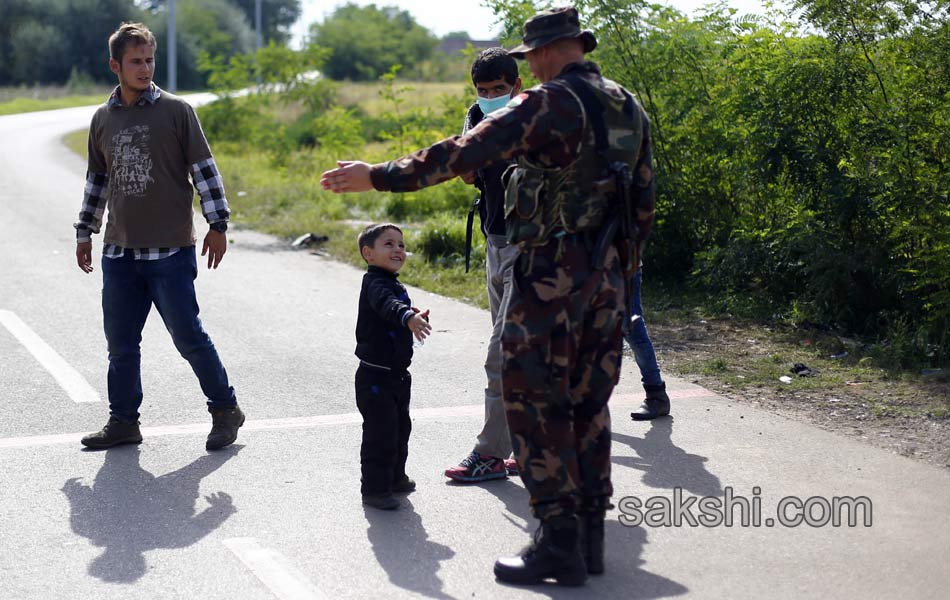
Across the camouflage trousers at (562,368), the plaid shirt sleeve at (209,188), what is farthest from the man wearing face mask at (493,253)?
the plaid shirt sleeve at (209,188)

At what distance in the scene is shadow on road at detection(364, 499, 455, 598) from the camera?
4.27 m

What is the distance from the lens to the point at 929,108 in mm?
7551

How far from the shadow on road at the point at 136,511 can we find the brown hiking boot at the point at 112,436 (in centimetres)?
10

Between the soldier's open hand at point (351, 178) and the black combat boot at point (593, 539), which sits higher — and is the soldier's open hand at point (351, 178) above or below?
above

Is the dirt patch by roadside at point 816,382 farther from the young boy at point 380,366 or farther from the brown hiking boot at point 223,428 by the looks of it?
the brown hiking boot at point 223,428

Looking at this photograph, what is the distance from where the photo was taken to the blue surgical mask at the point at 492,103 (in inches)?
207

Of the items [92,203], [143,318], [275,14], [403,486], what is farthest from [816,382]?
[275,14]

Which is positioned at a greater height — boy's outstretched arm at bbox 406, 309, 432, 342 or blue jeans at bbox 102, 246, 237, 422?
boy's outstretched arm at bbox 406, 309, 432, 342

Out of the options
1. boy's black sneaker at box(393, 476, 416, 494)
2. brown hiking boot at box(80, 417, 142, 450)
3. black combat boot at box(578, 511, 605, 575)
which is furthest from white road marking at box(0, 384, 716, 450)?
black combat boot at box(578, 511, 605, 575)

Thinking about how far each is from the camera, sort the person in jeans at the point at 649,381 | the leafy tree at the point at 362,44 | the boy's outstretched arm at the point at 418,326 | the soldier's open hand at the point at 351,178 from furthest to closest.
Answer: the leafy tree at the point at 362,44 < the person in jeans at the point at 649,381 < the boy's outstretched arm at the point at 418,326 < the soldier's open hand at the point at 351,178

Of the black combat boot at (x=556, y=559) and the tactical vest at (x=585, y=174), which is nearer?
the tactical vest at (x=585, y=174)

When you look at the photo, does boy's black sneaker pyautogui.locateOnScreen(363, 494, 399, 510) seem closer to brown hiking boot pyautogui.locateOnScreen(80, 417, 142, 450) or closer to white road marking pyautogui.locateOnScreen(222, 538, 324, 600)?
white road marking pyautogui.locateOnScreen(222, 538, 324, 600)

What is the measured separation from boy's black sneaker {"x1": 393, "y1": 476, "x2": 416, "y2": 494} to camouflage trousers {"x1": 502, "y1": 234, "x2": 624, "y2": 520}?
1.07m

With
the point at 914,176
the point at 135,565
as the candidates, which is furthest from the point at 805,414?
the point at 135,565
